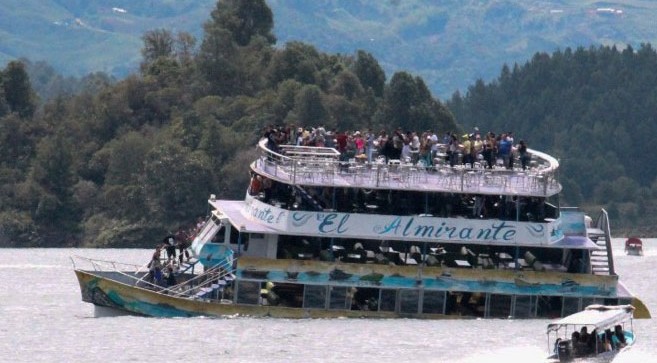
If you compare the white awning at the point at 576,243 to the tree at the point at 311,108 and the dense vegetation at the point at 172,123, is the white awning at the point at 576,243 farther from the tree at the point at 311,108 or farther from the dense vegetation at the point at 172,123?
the tree at the point at 311,108

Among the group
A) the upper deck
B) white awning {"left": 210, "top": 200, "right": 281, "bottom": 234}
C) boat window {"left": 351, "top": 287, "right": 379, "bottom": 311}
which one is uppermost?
the upper deck

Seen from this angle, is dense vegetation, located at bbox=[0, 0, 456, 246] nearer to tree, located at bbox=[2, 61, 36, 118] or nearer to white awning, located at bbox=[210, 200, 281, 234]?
tree, located at bbox=[2, 61, 36, 118]

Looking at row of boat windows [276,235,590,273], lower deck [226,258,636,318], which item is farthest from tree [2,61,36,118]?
lower deck [226,258,636,318]

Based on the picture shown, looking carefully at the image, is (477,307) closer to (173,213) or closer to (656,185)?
(173,213)

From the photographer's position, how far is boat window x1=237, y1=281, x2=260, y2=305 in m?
58.2

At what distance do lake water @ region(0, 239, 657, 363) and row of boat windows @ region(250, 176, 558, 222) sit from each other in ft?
11.2

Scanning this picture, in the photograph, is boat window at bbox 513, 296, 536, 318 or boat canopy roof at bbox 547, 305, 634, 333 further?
boat window at bbox 513, 296, 536, 318

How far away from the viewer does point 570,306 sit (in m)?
60.0

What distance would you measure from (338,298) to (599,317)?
8797 mm

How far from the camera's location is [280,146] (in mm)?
62094

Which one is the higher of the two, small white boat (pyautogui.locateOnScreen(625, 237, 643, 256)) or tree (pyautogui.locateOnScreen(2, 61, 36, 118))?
tree (pyautogui.locateOnScreen(2, 61, 36, 118))

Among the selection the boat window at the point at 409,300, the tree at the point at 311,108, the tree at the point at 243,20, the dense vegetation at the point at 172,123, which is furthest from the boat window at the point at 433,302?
the tree at the point at 243,20

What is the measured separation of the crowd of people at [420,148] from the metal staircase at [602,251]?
10.9 ft

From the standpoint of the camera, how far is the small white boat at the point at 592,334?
5236 centimetres
